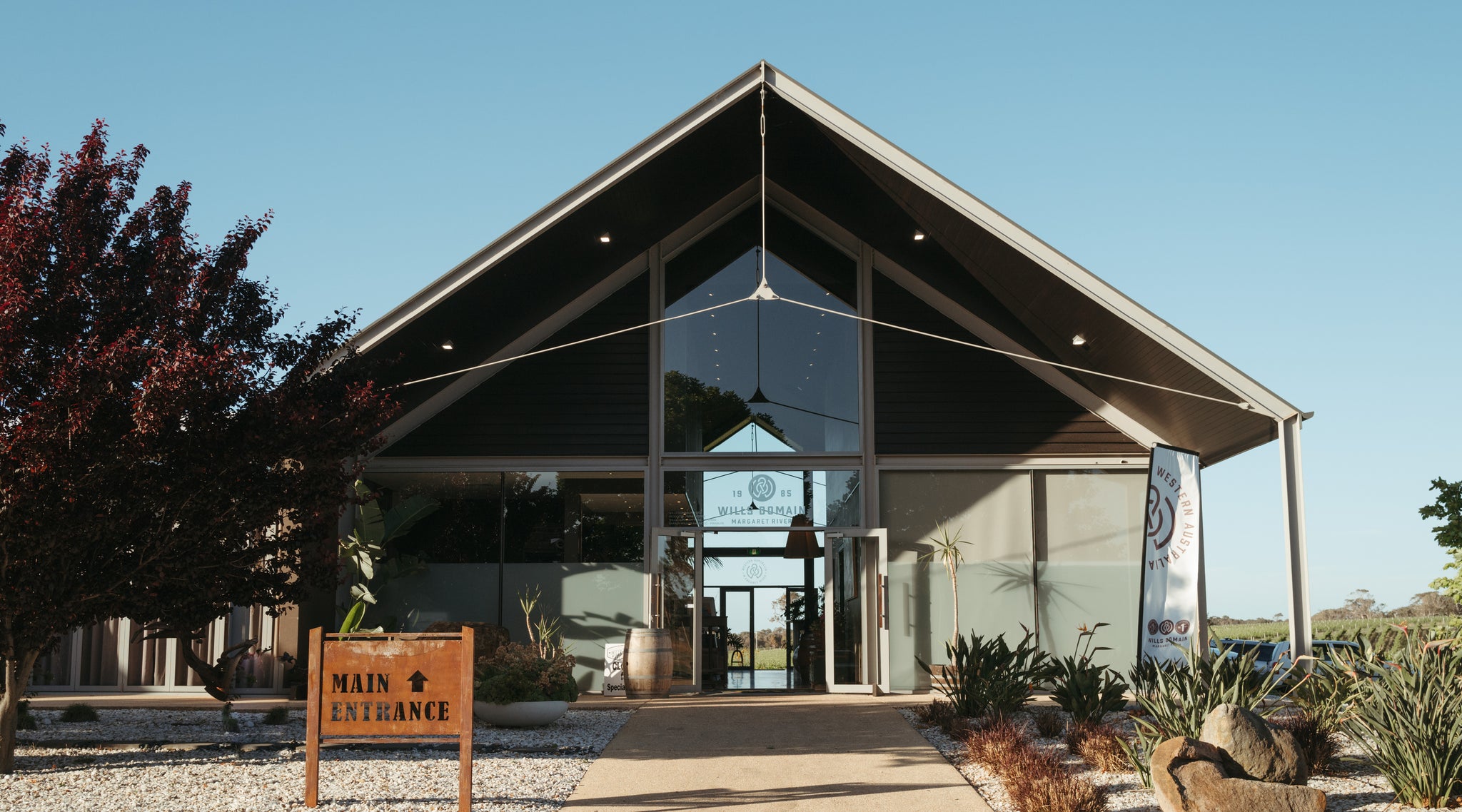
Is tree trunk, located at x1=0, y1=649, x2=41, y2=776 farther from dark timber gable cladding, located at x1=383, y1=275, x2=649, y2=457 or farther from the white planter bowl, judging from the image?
dark timber gable cladding, located at x1=383, y1=275, x2=649, y2=457

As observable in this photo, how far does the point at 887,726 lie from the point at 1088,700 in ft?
5.88

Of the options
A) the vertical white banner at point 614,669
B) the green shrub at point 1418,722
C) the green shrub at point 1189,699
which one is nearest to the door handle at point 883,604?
the vertical white banner at point 614,669

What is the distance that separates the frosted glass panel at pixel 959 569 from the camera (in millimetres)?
13445

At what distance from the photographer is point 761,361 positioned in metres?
13.9

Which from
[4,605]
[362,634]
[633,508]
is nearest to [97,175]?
[4,605]

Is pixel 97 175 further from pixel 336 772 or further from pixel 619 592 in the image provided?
pixel 619 592

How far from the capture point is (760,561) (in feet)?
45.3

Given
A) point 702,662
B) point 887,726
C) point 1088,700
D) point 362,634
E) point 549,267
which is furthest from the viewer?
point 702,662

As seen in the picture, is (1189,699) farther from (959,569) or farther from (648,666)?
(648,666)

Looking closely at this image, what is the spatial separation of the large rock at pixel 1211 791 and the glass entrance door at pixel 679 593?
25.9 ft

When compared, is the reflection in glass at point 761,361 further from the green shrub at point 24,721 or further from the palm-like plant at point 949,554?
the green shrub at point 24,721

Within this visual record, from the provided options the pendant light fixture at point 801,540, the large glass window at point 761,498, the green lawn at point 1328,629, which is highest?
the large glass window at point 761,498

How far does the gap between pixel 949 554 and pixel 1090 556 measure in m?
1.71

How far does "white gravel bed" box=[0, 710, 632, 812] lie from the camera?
255 inches
